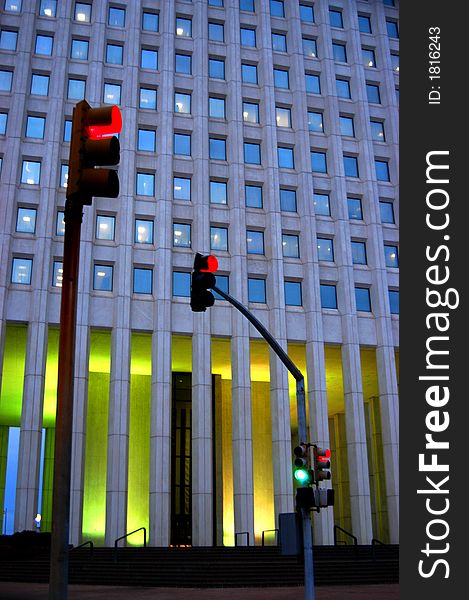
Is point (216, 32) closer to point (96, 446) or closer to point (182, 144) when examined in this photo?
point (182, 144)

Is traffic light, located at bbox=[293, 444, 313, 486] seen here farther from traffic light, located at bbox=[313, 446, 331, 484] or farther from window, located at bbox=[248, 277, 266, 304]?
window, located at bbox=[248, 277, 266, 304]

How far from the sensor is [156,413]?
32.5m

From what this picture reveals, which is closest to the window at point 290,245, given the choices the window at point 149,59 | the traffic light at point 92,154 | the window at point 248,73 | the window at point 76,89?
the window at point 248,73

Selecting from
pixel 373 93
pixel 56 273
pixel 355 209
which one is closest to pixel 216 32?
pixel 373 93

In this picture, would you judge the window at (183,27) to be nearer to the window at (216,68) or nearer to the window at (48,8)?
the window at (216,68)

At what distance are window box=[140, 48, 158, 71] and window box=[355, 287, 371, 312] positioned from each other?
686 inches

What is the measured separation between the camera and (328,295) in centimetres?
3722

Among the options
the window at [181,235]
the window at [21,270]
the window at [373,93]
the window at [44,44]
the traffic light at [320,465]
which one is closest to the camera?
the traffic light at [320,465]

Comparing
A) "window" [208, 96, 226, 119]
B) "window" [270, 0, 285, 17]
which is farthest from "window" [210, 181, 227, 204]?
"window" [270, 0, 285, 17]

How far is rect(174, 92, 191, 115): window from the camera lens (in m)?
38.4

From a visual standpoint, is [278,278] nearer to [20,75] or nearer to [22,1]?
[20,75]

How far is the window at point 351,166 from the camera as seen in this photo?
1583 inches

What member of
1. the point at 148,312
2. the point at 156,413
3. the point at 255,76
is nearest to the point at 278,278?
the point at 148,312

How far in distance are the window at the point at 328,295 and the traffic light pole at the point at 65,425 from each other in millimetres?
32776
